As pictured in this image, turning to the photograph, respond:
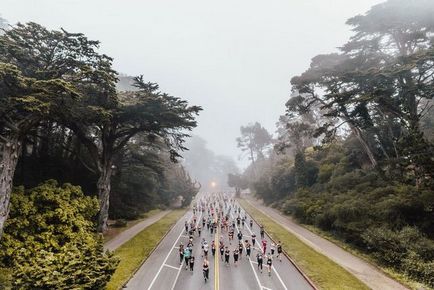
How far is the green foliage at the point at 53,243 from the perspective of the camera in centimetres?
1426

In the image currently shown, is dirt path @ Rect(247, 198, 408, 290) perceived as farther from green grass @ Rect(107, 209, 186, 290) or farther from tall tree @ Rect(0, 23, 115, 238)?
tall tree @ Rect(0, 23, 115, 238)

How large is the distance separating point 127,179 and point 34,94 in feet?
96.7

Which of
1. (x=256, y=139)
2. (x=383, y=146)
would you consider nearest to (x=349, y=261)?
(x=383, y=146)

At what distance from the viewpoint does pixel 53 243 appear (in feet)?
69.9

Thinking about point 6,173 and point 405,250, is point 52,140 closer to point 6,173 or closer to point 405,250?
point 6,173

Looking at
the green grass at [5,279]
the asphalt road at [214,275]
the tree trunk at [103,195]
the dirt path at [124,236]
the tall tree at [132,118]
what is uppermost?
the tall tree at [132,118]

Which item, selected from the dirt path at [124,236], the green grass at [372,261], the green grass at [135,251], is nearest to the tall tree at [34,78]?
the green grass at [135,251]

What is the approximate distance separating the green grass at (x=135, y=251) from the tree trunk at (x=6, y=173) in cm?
713

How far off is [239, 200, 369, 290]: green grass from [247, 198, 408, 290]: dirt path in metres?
0.64

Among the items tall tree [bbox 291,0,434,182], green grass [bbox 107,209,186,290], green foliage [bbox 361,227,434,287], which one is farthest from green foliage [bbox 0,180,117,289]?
tall tree [bbox 291,0,434,182]

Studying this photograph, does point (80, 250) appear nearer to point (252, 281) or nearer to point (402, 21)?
point (252, 281)

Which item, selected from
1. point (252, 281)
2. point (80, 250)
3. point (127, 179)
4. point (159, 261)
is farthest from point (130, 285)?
point (127, 179)

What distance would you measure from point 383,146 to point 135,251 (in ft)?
93.9

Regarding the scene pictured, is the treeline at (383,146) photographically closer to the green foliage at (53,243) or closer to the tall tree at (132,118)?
the tall tree at (132,118)
